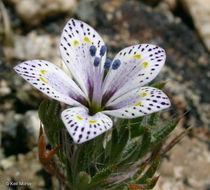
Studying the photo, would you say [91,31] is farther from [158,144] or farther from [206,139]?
[206,139]

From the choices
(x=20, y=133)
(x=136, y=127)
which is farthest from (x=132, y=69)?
(x=20, y=133)

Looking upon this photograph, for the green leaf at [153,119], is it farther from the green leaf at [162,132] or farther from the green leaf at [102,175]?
the green leaf at [102,175]

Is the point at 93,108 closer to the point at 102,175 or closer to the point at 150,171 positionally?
the point at 102,175

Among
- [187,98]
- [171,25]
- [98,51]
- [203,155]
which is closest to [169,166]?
[203,155]

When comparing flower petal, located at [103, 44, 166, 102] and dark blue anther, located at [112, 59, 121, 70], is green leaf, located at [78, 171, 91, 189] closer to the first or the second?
flower petal, located at [103, 44, 166, 102]

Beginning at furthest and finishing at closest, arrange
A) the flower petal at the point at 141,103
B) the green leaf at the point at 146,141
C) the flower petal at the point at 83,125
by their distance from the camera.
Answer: the green leaf at the point at 146,141 < the flower petal at the point at 141,103 < the flower petal at the point at 83,125

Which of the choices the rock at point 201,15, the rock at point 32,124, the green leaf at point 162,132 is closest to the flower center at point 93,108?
the green leaf at point 162,132

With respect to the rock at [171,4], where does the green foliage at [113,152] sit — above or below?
below
